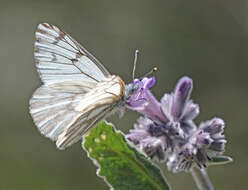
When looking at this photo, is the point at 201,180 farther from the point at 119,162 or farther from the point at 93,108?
the point at 93,108

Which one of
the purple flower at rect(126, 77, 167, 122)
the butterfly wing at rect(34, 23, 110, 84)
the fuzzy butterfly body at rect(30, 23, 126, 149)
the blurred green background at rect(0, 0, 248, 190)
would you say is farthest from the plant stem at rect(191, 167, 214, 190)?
the blurred green background at rect(0, 0, 248, 190)

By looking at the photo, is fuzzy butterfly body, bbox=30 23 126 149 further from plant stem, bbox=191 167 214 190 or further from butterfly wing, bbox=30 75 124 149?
plant stem, bbox=191 167 214 190

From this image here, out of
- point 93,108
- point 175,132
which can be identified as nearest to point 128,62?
point 175,132

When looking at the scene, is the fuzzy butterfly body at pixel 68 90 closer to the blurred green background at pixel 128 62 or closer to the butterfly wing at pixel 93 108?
the butterfly wing at pixel 93 108

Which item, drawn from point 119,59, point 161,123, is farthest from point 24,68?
point 161,123

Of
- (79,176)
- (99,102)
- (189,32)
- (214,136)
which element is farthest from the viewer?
(189,32)

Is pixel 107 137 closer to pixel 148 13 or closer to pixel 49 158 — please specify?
pixel 49 158

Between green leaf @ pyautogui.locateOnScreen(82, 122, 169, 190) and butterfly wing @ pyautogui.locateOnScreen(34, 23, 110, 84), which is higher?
butterfly wing @ pyautogui.locateOnScreen(34, 23, 110, 84)
